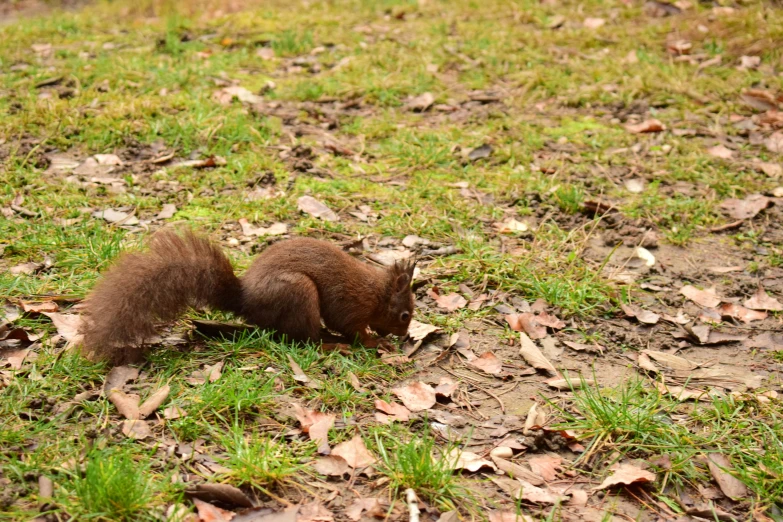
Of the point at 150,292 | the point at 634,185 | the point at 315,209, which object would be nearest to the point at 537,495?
the point at 150,292

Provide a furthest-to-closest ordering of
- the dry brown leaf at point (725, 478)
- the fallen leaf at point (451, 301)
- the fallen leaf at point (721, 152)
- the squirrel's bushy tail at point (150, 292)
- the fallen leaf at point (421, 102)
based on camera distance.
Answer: the fallen leaf at point (421, 102) → the fallen leaf at point (721, 152) → the fallen leaf at point (451, 301) → the squirrel's bushy tail at point (150, 292) → the dry brown leaf at point (725, 478)

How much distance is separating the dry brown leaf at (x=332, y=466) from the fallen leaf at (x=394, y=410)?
311mm

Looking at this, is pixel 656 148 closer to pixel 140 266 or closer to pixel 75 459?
pixel 140 266

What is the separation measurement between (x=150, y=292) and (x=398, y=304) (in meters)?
1.10

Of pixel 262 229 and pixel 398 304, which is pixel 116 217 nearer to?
pixel 262 229

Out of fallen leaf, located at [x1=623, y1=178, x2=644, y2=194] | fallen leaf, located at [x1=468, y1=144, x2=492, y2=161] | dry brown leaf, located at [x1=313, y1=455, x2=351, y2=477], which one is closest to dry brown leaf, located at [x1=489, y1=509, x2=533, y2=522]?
dry brown leaf, located at [x1=313, y1=455, x2=351, y2=477]

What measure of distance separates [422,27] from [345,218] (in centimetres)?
393

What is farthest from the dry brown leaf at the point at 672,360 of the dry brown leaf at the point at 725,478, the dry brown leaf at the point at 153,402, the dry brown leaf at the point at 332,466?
the dry brown leaf at the point at 153,402

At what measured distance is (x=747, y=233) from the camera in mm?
4586

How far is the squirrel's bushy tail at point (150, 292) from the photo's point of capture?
2.80m

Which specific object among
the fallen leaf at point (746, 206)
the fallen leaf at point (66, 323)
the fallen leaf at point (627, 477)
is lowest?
the fallen leaf at point (746, 206)

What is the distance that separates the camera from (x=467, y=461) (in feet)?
8.75

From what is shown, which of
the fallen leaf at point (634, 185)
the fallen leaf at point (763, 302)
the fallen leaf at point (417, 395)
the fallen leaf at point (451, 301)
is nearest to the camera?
the fallen leaf at point (417, 395)

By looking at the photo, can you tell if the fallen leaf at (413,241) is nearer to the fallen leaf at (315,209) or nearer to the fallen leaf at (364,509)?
the fallen leaf at (315,209)
